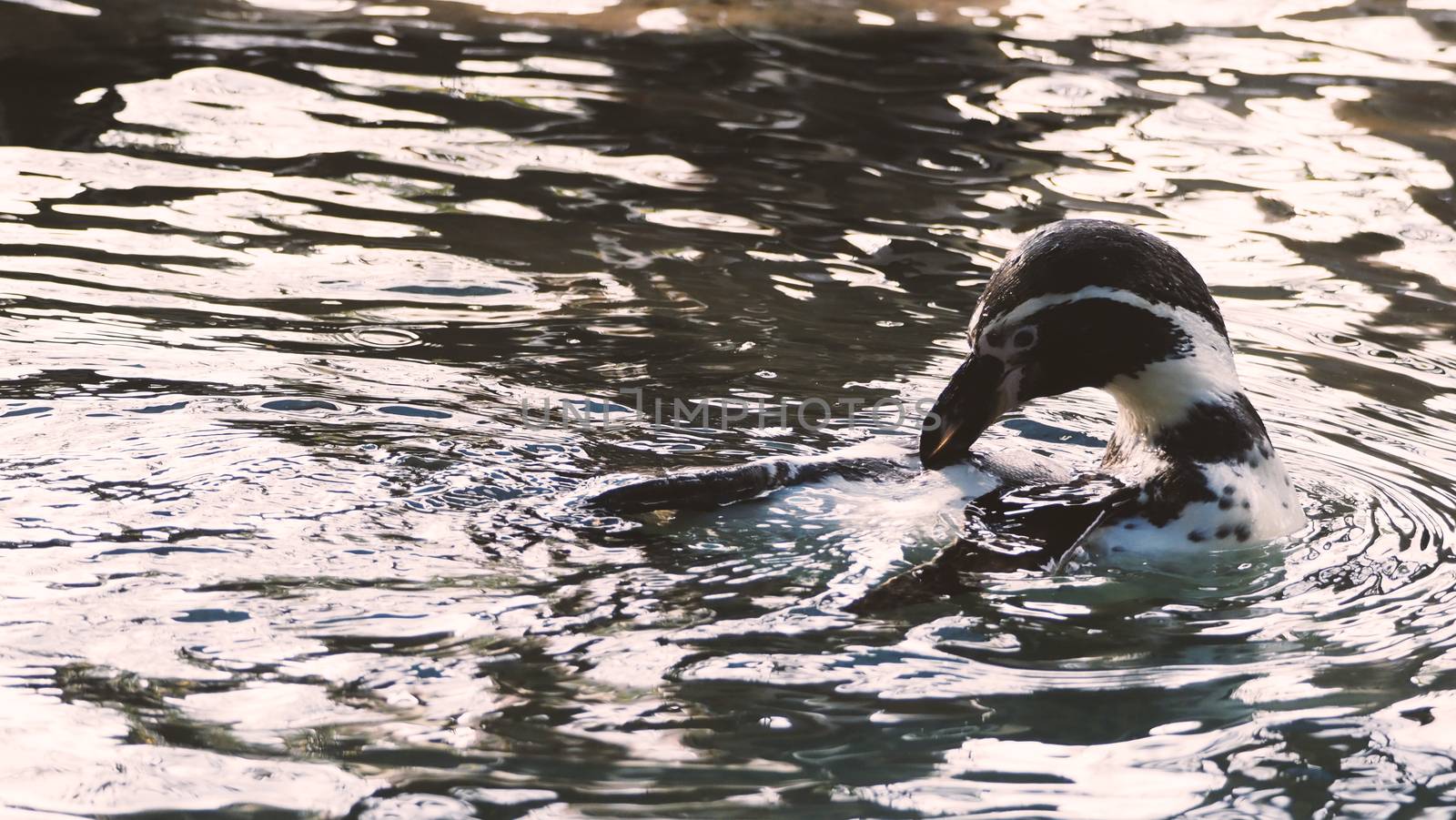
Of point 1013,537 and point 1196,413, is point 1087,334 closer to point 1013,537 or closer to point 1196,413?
point 1196,413

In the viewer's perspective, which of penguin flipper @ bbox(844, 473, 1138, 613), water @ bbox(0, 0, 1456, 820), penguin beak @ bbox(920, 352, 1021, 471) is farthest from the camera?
penguin beak @ bbox(920, 352, 1021, 471)

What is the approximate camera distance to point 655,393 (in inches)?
238

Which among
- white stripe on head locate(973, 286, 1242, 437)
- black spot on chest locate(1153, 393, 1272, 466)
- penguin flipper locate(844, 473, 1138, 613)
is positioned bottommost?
penguin flipper locate(844, 473, 1138, 613)

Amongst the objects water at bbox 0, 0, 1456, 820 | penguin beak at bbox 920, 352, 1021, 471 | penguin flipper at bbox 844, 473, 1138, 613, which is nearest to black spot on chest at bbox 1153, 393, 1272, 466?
penguin flipper at bbox 844, 473, 1138, 613

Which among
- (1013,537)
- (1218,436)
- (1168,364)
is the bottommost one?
(1013,537)

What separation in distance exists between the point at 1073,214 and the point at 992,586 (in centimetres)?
388

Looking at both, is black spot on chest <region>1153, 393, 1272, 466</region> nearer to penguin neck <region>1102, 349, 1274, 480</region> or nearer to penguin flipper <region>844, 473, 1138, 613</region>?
penguin neck <region>1102, 349, 1274, 480</region>

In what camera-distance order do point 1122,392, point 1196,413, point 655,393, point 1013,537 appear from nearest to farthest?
1. point 1013,537
2. point 1196,413
3. point 1122,392
4. point 655,393

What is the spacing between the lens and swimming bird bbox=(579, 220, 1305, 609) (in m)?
4.78

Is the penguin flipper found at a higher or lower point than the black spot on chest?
lower

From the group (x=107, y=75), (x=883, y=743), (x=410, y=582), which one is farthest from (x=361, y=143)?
(x=883, y=743)

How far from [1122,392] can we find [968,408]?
18.3 inches

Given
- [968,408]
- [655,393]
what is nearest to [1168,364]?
[968,408]

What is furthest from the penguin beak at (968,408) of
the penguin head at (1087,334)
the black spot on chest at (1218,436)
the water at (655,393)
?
the black spot on chest at (1218,436)
